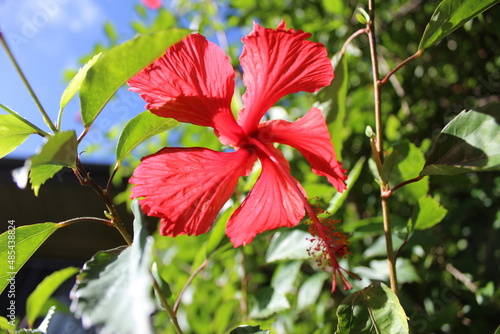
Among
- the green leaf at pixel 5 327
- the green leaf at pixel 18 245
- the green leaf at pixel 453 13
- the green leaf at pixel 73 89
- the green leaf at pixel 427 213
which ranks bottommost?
the green leaf at pixel 427 213

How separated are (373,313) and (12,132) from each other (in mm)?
588

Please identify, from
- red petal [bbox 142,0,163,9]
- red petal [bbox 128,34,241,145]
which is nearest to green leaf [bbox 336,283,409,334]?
red petal [bbox 128,34,241,145]

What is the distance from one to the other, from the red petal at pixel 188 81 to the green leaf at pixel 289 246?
15.0 inches

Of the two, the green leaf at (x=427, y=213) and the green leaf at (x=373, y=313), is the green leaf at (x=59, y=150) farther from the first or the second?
the green leaf at (x=427, y=213)

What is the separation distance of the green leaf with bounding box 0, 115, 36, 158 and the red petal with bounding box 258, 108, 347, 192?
36cm

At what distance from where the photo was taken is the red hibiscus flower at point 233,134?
63cm

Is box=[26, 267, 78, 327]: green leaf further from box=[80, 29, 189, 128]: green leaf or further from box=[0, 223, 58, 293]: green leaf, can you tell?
box=[80, 29, 189, 128]: green leaf

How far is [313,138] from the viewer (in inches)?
27.5

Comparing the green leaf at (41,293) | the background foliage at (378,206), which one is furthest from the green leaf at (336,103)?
the green leaf at (41,293)

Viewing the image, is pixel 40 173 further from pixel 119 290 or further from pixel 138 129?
pixel 119 290

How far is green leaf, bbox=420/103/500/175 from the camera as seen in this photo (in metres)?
0.55

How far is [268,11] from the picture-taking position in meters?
1.69

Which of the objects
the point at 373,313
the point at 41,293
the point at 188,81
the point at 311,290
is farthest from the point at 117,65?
the point at 311,290

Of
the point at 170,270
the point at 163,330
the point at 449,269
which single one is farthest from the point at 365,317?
the point at 163,330
